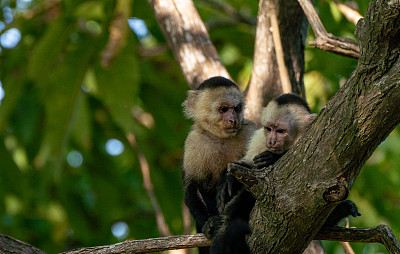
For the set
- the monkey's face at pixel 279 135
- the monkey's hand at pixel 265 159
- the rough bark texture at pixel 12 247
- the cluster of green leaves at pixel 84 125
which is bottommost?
the rough bark texture at pixel 12 247

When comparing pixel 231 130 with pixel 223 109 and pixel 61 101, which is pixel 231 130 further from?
pixel 61 101

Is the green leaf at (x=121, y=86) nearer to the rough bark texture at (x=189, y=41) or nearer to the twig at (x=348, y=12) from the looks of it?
the rough bark texture at (x=189, y=41)

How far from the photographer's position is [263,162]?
3.40 m

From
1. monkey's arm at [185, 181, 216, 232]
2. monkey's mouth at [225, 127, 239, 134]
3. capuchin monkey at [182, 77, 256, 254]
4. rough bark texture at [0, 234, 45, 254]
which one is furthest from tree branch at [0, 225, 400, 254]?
monkey's mouth at [225, 127, 239, 134]

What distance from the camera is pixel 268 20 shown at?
479 cm

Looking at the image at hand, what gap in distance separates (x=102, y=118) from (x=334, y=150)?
178 inches

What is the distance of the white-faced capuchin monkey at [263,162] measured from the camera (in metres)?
3.12

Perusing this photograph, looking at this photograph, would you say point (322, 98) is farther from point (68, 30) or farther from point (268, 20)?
point (68, 30)

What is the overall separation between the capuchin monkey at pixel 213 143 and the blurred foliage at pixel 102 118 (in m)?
0.82

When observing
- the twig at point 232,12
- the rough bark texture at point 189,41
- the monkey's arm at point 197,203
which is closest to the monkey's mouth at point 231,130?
the monkey's arm at point 197,203

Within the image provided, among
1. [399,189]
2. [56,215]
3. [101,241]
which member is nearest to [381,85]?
[399,189]

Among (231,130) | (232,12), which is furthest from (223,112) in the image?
(232,12)

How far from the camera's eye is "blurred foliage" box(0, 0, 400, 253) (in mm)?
5367

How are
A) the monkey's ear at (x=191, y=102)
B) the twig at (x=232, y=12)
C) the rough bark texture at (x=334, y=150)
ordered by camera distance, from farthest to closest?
the twig at (x=232, y=12)
the monkey's ear at (x=191, y=102)
the rough bark texture at (x=334, y=150)
